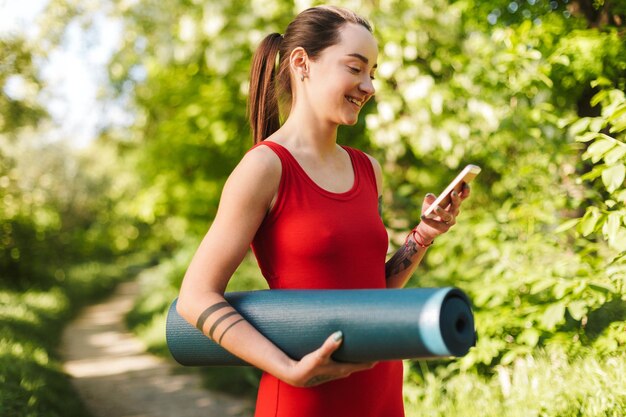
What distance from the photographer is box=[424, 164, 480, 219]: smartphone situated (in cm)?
169

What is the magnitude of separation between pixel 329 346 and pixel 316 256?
0.28 metres

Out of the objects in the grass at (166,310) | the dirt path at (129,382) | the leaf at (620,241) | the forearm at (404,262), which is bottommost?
the dirt path at (129,382)

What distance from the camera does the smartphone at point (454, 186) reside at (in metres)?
1.69

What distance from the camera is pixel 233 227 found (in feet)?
5.04

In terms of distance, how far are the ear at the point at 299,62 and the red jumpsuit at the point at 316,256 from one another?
9.3 inches

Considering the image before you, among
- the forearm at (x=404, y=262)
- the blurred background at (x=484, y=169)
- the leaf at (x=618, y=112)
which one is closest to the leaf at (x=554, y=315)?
the blurred background at (x=484, y=169)

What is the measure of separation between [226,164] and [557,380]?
625 cm

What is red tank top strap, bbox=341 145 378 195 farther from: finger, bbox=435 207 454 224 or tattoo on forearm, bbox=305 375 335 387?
tattoo on forearm, bbox=305 375 335 387

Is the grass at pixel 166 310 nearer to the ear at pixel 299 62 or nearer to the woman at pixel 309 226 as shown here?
the woman at pixel 309 226

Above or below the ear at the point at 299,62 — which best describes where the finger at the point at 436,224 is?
below

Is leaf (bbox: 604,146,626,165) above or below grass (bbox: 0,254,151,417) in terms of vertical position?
above

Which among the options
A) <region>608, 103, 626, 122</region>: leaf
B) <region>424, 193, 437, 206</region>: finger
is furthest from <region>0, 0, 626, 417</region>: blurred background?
<region>424, 193, 437, 206</region>: finger

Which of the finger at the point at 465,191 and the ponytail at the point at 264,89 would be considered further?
the ponytail at the point at 264,89

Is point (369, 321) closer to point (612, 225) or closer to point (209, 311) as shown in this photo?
point (209, 311)
